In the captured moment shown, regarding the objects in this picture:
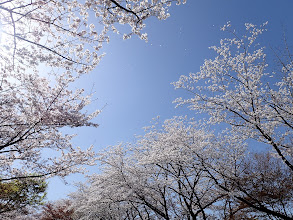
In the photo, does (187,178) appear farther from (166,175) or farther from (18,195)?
(18,195)

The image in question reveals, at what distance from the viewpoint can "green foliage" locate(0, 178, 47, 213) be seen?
1252 cm

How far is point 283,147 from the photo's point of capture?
7.86 metres

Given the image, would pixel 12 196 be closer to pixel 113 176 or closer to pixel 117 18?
pixel 113 176

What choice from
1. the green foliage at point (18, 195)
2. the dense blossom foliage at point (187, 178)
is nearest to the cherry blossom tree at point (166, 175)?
the dense blossom foliage at point (187, 178)

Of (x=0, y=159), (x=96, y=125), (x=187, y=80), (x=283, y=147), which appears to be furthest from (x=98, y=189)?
(x=283, y=147)

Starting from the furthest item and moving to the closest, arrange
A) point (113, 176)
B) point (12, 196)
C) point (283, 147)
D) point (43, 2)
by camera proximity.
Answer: point (113, 176) → point (12, 196) → point (283, 147) → point (43, 2)

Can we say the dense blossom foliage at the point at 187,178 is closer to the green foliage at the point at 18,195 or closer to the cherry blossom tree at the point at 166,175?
the cherry blossom tree at the point at 166,175

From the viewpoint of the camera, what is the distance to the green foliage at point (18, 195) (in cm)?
1252

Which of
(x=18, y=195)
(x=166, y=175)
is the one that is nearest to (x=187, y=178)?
(x=166, y=175)

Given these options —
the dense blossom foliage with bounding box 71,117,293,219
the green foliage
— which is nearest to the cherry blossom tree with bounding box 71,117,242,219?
the dense blossom foliage with bounding box 71,117,293,219

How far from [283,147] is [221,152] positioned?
337 cm

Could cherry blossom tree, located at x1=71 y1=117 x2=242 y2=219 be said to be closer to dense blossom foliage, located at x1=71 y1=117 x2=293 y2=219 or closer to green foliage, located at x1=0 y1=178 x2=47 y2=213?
dense blossom foliage, located at x1=71 y1=117 x2=293 y2=219

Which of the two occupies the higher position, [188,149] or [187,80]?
[187,80]

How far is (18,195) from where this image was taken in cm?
1305
